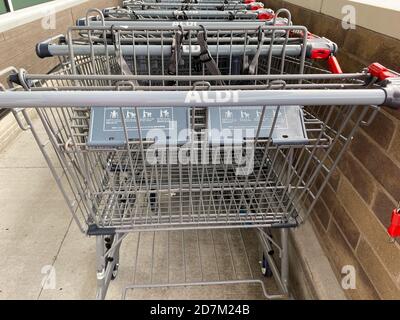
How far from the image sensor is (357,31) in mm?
1256

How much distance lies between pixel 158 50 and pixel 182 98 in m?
0.60

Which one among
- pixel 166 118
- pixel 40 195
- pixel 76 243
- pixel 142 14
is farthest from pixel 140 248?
pixel 142 14

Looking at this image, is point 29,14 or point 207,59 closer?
point 207,59

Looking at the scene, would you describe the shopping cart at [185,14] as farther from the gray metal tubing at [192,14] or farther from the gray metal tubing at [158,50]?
the gray metal tubing at [158,50]

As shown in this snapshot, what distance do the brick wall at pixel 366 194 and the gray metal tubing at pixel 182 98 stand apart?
1.25 feet

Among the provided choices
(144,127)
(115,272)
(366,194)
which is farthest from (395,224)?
(115,272)

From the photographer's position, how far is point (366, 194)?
1.19 meters

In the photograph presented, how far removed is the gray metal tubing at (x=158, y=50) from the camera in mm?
1218

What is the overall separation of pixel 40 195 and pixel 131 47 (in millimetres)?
1440

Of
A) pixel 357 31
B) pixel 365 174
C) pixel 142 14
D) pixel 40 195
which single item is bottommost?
pixel 40 195

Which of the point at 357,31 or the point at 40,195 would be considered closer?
the point at 357,31

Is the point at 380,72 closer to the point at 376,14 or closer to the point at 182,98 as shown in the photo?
the point at 376,14

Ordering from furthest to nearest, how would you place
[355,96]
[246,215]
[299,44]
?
[299,44] < [246,215] < [355,96]

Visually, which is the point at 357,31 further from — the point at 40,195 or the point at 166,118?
→ the point at 40,195
